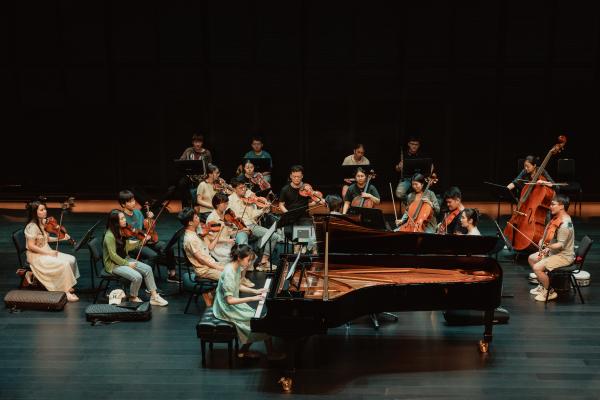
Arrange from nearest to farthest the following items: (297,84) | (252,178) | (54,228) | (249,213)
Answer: (54,228)
(249,213)
(252,178)
(297,84)

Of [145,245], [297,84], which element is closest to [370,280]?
[145,245]

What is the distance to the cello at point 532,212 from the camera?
9.17 meters

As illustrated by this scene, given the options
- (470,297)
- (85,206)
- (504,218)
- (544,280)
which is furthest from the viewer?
(85,206)

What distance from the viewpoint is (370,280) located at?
21.8 ft

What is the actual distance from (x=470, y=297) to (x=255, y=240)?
349cm

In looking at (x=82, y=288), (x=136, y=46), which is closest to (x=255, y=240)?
(x=82, y=288)

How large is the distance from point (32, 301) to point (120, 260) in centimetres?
104

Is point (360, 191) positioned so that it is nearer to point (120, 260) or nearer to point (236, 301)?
point (120, 260)

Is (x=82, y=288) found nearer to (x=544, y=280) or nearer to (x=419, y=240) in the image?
(x=419, y=240)

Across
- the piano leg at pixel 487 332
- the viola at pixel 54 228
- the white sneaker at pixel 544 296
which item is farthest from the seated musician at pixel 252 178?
the piano leg at pixel 487 332

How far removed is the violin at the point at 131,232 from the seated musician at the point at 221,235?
74 centimetres

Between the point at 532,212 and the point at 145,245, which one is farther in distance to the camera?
the point at 532,212

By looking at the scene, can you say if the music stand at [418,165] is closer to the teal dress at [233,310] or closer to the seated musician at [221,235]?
the seated musician at [221,235]

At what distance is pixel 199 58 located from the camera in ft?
42.9
